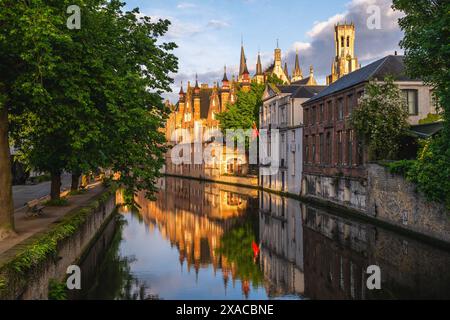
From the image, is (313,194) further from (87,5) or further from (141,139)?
(87,5)

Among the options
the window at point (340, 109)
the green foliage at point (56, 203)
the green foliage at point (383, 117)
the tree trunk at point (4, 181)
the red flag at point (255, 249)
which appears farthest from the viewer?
the window at point (340, 109)

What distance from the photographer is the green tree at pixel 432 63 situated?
21547 mm

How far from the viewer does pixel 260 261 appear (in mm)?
23531

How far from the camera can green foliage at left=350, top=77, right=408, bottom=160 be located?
33375 millimetres

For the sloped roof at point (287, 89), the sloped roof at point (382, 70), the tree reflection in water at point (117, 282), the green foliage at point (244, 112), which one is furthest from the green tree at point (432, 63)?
the green foliage at point (244, 112)

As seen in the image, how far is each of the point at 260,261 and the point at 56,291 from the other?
10.8m

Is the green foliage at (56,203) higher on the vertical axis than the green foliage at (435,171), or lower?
lower

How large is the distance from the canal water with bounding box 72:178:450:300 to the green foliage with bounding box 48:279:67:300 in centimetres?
176

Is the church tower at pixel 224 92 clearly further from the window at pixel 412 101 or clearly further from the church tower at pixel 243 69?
the window at pixel 412 101

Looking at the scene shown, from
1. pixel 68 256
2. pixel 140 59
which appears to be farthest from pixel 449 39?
pixel 68 256

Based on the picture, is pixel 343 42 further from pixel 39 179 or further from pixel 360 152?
pixel 360 152

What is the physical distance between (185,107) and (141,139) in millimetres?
105517

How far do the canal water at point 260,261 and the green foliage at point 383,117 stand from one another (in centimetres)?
570

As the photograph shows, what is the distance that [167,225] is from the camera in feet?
119
